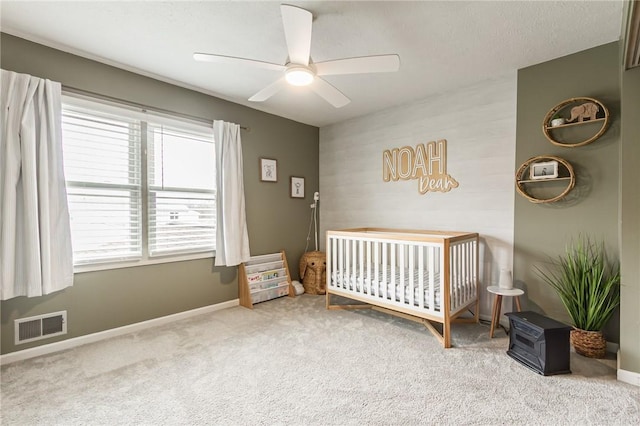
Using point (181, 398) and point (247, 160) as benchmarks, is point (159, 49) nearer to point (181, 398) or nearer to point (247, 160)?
point (247, 160)

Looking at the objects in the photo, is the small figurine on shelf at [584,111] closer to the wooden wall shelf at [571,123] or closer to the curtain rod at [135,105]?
the wooden wall shelf at [571,123]

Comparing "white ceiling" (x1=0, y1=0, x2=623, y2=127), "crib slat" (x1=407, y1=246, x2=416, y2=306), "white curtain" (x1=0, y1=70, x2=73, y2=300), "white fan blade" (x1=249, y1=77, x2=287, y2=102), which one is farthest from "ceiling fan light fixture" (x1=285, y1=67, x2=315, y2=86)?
"white curtain" (x1=0, y1=70, x2=73, y2=300)

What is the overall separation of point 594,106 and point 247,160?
10.6 ft

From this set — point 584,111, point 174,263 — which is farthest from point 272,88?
point 584,111

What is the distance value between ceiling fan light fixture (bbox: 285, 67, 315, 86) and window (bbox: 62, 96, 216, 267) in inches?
63.2

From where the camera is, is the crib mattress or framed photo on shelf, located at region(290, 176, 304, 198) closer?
the crib mattress

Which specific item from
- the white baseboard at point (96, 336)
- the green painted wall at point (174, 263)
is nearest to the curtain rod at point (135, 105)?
the green painted wall at point (174, 263)

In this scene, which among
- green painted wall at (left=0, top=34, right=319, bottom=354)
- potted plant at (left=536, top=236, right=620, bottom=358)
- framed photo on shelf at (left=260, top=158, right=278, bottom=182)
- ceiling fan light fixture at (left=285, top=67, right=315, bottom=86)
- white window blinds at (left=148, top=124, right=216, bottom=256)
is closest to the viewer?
ceiling fan light fixture at (left=285, top=67, right=315, bottom=86)

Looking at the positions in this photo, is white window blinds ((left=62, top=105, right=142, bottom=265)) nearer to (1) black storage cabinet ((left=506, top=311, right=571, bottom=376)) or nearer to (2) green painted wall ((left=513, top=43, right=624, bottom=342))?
(1) black storage cabinet ((left=506, top=311, right=571, bottom=376))

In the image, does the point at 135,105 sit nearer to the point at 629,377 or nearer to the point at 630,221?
the point at 630,221

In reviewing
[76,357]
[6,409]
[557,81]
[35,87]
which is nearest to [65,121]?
[35,87]

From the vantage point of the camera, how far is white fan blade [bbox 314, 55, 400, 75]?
176 cm

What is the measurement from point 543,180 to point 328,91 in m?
1.94

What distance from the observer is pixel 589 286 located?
2182 mm
